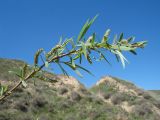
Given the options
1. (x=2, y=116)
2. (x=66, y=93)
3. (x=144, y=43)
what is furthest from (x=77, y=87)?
(x=144, y=43)

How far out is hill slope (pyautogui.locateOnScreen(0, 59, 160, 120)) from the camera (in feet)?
87.7

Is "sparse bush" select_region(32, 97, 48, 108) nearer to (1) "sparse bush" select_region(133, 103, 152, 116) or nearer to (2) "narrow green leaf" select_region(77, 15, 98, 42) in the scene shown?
(1) "sparse bush" select_region(133, 103, 152, 116)

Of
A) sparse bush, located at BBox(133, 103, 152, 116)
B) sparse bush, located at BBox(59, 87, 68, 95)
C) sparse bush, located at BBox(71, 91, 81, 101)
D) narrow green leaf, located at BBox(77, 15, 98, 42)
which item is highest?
sparse bush, located at BBox(59, 87, 68, 95)

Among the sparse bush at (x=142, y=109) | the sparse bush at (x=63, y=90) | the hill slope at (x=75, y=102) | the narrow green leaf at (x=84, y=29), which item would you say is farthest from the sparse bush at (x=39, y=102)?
the narrow green leaf at (x=84, y=29)

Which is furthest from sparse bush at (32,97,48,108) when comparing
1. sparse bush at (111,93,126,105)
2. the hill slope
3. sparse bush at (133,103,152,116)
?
sparse bush at (111,93,126,105)

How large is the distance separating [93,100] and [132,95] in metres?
8.09

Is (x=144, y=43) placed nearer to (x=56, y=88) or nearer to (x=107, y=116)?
(x=107, y=116)

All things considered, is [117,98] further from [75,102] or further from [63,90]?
[75,102]

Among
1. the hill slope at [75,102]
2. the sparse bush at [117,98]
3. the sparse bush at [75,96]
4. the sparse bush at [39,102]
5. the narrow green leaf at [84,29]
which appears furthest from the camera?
the sparse bush at [117,98]

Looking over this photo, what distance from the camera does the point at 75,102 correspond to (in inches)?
1316

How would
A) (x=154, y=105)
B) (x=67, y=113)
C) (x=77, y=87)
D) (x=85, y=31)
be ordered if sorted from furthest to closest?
(x=154, y=105), (x=77, y=87), (x=67, y=113), (x=85, y=31)

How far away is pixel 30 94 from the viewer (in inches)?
1227

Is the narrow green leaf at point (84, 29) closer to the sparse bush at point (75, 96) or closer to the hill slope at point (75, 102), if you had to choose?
the hill slope at point (75, 102)

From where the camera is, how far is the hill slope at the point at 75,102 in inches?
1052
